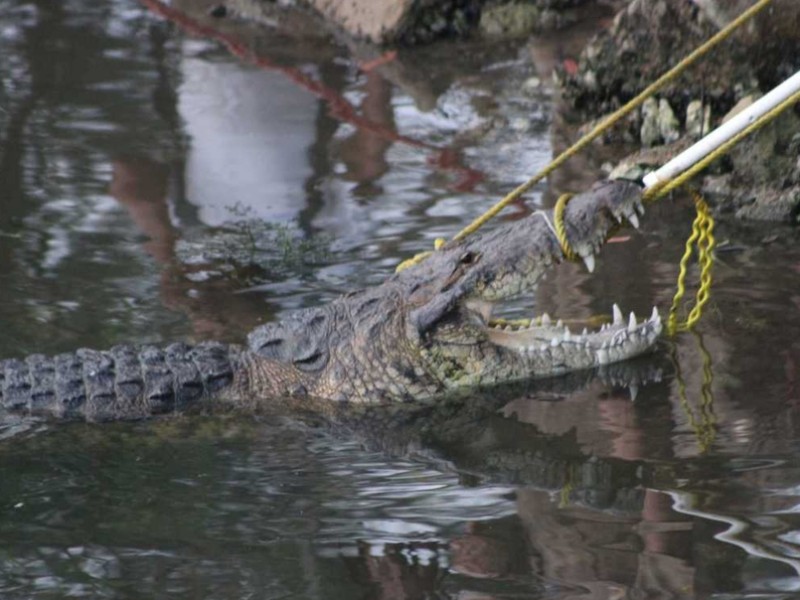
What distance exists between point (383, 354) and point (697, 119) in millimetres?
2758

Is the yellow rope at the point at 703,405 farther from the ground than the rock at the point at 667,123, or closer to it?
closer to it

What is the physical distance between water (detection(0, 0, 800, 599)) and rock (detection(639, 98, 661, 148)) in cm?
42

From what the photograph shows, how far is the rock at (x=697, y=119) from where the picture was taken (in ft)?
22.6

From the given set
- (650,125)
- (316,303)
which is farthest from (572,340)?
(650,125)

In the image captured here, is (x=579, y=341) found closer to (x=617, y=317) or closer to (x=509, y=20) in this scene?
(x=617, y=317)

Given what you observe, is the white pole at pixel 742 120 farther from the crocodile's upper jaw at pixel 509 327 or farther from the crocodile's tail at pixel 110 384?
the crocodile's tail at pixel 110 384

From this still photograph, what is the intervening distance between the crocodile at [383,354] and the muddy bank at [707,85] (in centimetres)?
146

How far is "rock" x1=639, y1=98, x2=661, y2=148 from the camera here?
7.14m

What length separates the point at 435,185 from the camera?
690 cm

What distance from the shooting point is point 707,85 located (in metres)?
6.93

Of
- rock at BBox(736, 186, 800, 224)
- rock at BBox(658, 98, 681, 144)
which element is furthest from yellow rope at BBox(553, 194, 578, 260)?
rock at BBox(658, 98, 681, 144)

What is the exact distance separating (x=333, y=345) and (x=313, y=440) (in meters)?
0.50

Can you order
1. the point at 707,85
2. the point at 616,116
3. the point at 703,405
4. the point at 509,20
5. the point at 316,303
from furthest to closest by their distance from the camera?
the point at 509,20
the point at 707,85
the point at 316,303
the point at 616,116
the point at 703,405

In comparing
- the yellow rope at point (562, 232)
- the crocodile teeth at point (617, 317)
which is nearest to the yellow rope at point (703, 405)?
the crocodile teeth at point (617, 317)
